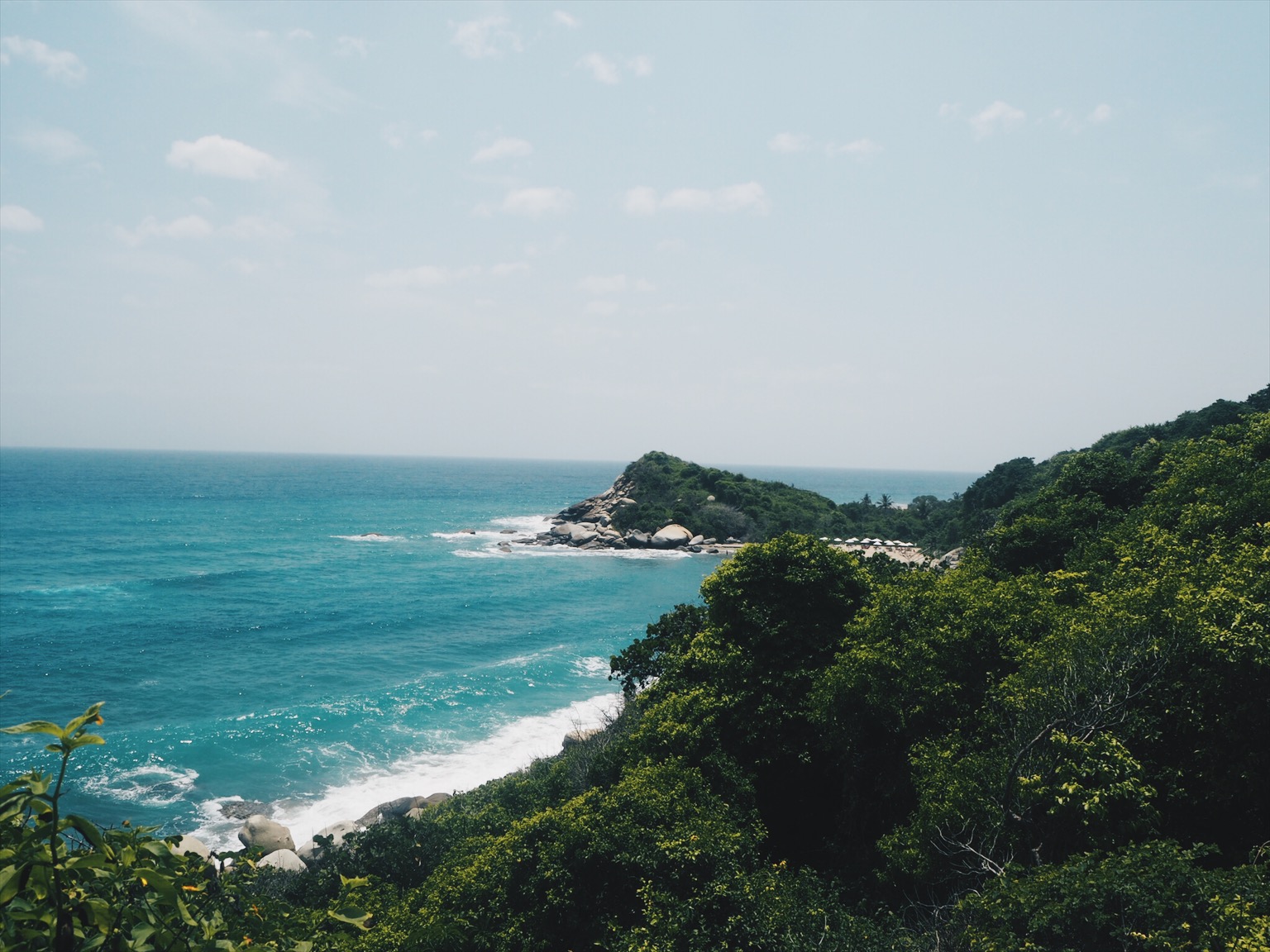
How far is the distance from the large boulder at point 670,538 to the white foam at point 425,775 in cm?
4255

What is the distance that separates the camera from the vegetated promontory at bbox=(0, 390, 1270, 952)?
781 centimetres

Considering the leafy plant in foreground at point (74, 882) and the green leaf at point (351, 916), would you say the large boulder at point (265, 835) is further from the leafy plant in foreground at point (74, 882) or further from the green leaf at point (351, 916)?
the leafy plant in foreground at point (74, 882)

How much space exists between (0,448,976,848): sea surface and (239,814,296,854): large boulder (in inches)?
24.2

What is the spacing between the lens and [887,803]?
14.7 m

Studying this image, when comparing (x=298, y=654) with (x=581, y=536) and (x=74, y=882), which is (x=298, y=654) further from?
(x=581, y=536)

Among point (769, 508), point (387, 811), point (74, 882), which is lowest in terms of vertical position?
point (387, 811)

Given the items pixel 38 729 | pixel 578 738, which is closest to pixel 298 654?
pixel 578 738

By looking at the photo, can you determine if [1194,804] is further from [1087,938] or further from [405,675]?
[405,675]

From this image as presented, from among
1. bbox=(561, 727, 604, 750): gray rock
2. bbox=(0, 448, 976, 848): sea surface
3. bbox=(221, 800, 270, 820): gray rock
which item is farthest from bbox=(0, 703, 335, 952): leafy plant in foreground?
bbox=(221, 800, 270, 820): gray rock

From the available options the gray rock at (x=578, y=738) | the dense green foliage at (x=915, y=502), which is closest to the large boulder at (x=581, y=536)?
the dense green foliage at (x=915, y=502)

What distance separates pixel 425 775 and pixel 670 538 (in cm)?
5013

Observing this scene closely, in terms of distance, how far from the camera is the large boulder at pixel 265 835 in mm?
20500

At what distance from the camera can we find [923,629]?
15.1 metres

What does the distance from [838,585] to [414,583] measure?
140 feet
